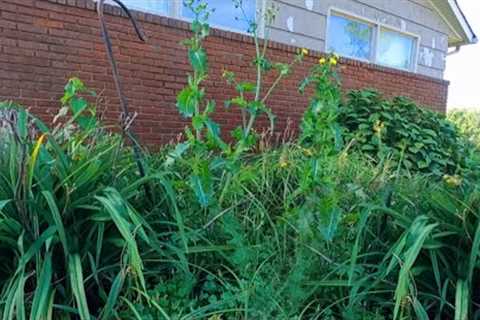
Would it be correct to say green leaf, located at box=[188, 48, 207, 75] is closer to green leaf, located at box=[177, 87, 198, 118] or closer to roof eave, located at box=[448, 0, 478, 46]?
green leaf, located at box=[177, 87, 198, 118]

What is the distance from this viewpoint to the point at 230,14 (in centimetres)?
612

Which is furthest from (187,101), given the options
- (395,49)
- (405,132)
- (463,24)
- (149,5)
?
(463,24)

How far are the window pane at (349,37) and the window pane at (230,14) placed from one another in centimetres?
182

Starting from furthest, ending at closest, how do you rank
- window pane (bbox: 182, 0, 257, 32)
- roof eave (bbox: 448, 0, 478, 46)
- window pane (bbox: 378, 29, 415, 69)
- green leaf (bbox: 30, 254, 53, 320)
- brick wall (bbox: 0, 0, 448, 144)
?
roof eave (bbox: 448, 0, 478, 46)
window pane (bbox: 378, 29, 415, 69)
window pane (bbox: 182, 0, 257, 32)
brick wall (bbox: 0, 0, 448, 144)
green leaf (bbox: 30, 254, 53, 320)

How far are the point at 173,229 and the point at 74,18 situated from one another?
3159 mm

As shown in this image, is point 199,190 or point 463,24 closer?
point 199,190

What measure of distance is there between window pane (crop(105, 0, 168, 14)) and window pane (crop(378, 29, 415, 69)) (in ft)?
15.6

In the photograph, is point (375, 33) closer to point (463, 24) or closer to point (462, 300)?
point (463, 24)

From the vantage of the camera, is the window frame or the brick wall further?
the window frame

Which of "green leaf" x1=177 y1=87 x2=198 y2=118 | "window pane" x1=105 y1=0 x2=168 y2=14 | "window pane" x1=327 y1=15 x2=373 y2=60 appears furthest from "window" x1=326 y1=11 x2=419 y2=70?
"green leaf" x1=177 y1=87 x2=198 y2=118

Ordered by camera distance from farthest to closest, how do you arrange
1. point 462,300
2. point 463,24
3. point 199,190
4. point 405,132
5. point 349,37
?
point 463,24 → point 349,37 → point 405,132 → point 199,190 → point 462,300

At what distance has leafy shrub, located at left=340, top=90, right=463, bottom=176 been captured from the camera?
533cm

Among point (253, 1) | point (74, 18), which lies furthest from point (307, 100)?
point (74, 18)

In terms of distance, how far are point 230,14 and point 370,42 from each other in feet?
11.4
